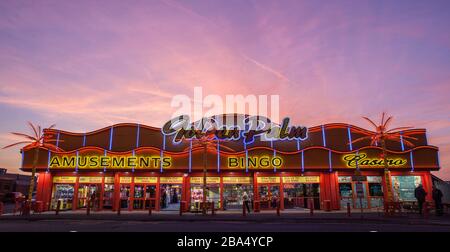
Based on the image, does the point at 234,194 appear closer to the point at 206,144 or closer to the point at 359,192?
the point at 206,144

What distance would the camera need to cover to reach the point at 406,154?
3122 cm

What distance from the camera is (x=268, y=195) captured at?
31.6 m

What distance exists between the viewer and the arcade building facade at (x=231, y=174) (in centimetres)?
3084

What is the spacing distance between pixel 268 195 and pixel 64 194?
19.7m

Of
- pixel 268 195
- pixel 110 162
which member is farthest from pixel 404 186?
pixel 110 162

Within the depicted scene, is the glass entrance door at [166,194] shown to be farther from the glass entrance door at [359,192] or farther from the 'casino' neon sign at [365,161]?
the glass entrance door at [359,192]

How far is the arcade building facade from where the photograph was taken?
3084cm

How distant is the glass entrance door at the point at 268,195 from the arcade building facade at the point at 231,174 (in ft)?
0.30

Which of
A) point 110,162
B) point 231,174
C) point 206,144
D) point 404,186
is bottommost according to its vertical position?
point 404,186

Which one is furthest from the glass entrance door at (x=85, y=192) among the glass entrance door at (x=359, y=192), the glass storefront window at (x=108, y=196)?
the glass entrance door at (x=359, y=192)

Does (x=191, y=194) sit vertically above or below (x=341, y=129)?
below
